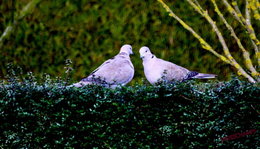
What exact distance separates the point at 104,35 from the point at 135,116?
2224 mm

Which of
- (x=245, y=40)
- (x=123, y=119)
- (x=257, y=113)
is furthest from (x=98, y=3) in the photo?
(x=257, y=113)

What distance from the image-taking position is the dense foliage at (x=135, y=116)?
4566mm

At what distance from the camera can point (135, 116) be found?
4590mm

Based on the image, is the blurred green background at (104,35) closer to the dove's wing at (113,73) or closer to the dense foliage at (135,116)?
the dove's wing at (113,73)

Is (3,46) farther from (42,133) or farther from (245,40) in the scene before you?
(245,40)

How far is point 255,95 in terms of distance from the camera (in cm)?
459

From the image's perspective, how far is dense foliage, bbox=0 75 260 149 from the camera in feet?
15.0

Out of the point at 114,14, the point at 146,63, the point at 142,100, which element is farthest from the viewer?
the point at 114,14

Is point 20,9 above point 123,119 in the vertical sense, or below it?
above

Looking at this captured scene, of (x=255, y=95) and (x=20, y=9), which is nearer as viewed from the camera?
(x=255, y=95)

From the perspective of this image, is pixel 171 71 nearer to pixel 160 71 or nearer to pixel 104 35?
pixel 160 71

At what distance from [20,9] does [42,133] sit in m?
2.62

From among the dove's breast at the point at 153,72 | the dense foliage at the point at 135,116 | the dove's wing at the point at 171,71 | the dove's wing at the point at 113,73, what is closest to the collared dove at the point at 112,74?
the dove's wing at the point at 113,73

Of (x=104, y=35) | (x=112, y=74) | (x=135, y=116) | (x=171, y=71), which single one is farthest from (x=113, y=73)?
(x=104, y=35)
